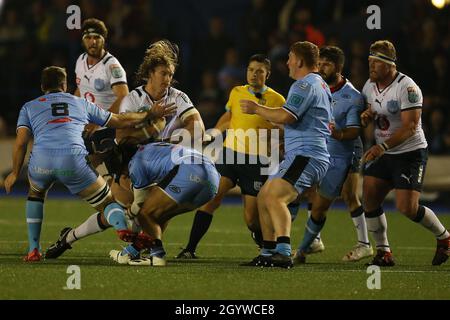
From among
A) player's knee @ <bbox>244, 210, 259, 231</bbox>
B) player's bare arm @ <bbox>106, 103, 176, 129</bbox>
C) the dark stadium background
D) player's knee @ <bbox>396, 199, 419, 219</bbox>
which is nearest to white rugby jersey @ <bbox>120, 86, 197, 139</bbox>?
player's bare arm @ <bbox>106, 103, 176, 129</bbox>

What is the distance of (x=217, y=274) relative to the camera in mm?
8602

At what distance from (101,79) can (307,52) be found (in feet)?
9.54

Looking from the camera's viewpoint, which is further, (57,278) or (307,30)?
(307,30)

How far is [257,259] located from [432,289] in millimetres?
1813

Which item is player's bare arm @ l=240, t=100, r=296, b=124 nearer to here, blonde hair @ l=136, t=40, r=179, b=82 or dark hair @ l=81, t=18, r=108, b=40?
blonde hair @ l=136, t=40, r=179, b=82

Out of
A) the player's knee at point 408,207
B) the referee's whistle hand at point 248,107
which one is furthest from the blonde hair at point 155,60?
the player's knee at point 408,207

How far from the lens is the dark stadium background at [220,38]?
17750mm

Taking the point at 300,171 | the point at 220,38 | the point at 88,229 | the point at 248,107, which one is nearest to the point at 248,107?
the point at 248,107

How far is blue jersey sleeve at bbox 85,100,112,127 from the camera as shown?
9453 millimetres

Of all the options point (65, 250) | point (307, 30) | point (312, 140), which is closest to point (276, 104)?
point (312, 140)

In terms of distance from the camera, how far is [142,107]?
9.48 metres

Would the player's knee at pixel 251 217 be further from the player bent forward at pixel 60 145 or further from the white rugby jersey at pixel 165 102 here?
the player bent forward at pixel 60 145

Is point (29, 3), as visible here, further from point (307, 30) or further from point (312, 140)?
point (312, 140)

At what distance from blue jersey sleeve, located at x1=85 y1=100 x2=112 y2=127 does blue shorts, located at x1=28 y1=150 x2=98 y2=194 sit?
0.36m
